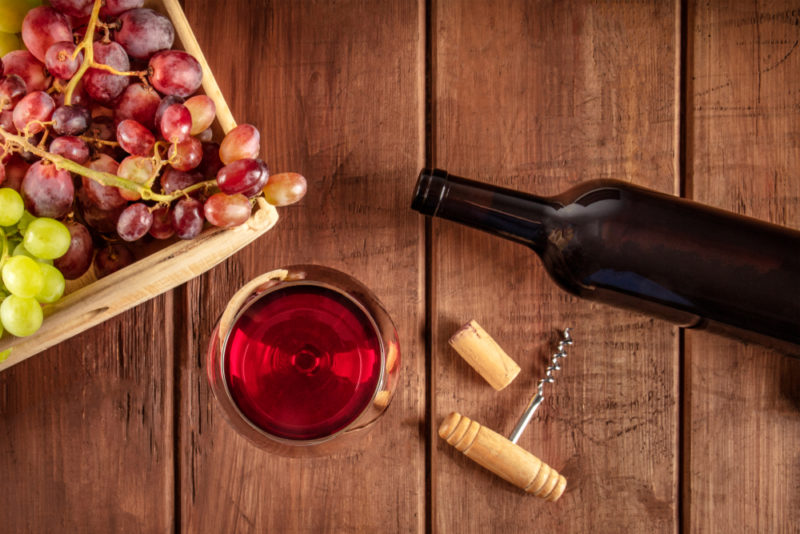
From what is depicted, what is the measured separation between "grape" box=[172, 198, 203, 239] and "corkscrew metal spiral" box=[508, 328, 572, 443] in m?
0.45

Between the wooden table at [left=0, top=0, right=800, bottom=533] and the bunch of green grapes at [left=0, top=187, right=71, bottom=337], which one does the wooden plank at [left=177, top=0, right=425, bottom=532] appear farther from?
the bunch of green grapes at [left=0, top=187, right=71, bottom=337]

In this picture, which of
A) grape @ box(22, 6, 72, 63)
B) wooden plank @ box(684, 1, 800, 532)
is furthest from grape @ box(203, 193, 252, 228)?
wooden plank @ box(684, 1, 800, 532)

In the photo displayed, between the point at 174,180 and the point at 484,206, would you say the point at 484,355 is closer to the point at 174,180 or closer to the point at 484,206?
the point at 484,206

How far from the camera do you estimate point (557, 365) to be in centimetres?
77

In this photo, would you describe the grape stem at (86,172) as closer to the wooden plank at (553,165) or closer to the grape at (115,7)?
the grape at (115,7)

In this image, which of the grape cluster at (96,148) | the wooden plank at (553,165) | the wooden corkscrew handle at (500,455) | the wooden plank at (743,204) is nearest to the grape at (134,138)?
the grape cluster at (96,148)

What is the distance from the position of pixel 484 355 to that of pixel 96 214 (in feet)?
1.49

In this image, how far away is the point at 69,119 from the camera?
0.55 meters

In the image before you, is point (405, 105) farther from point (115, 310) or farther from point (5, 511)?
point (5, 511)

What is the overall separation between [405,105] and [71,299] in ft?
1.45

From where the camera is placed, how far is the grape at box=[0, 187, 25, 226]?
543 millimetres

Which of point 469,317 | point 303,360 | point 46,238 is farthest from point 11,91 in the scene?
point 469,317

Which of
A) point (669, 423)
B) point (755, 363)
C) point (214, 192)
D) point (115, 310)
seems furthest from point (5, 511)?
point (755, 363)

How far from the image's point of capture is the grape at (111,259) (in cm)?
62
